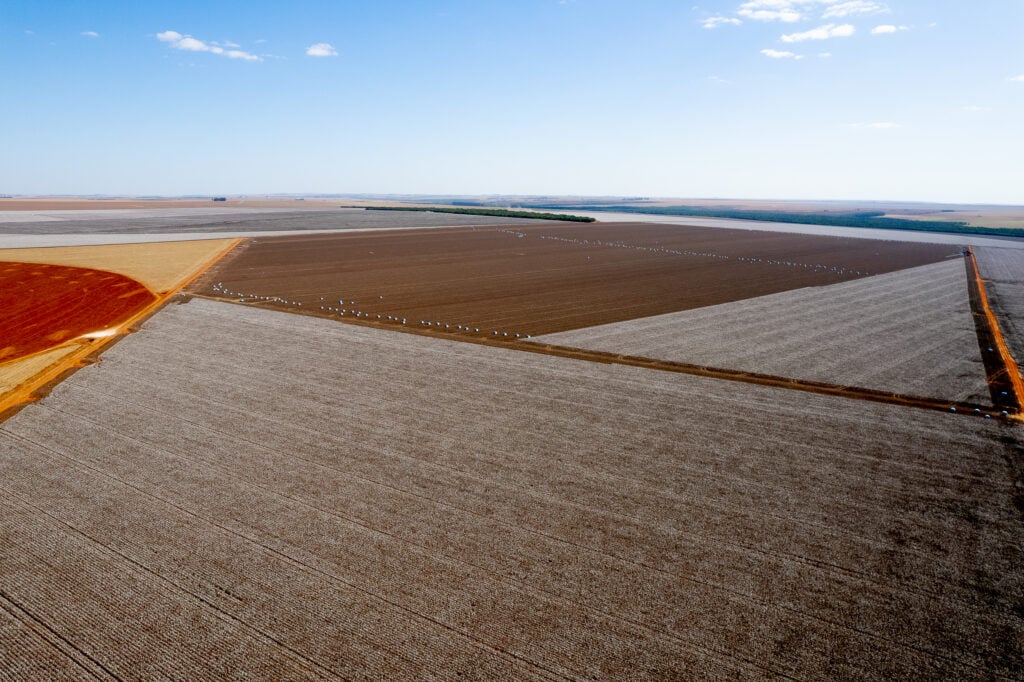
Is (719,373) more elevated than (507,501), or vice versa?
(719,373)

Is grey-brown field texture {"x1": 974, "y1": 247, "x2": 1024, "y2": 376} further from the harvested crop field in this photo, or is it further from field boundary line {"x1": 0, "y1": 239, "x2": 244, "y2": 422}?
the harvested crop field

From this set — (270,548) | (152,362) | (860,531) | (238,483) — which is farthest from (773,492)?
(152,362)

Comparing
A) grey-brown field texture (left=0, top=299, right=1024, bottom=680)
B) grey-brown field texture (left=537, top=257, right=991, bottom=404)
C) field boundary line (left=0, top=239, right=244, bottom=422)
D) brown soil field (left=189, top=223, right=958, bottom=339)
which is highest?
brown soil field (left=189, top=223, right=958, bottom=339)

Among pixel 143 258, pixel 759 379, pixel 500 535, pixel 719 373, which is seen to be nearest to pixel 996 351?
pixel 759 379

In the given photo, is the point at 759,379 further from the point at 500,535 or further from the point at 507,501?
the point at 500,535

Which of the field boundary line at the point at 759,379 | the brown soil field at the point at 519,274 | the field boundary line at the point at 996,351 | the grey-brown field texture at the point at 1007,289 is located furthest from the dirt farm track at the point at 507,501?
the brown soil field at the point at 519,274

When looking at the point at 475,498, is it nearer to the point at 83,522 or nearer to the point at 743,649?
the point at 743,649

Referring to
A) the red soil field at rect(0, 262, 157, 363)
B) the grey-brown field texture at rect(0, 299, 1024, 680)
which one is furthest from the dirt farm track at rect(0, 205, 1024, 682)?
the red soil field at rect(0, 262, 157, 363)
